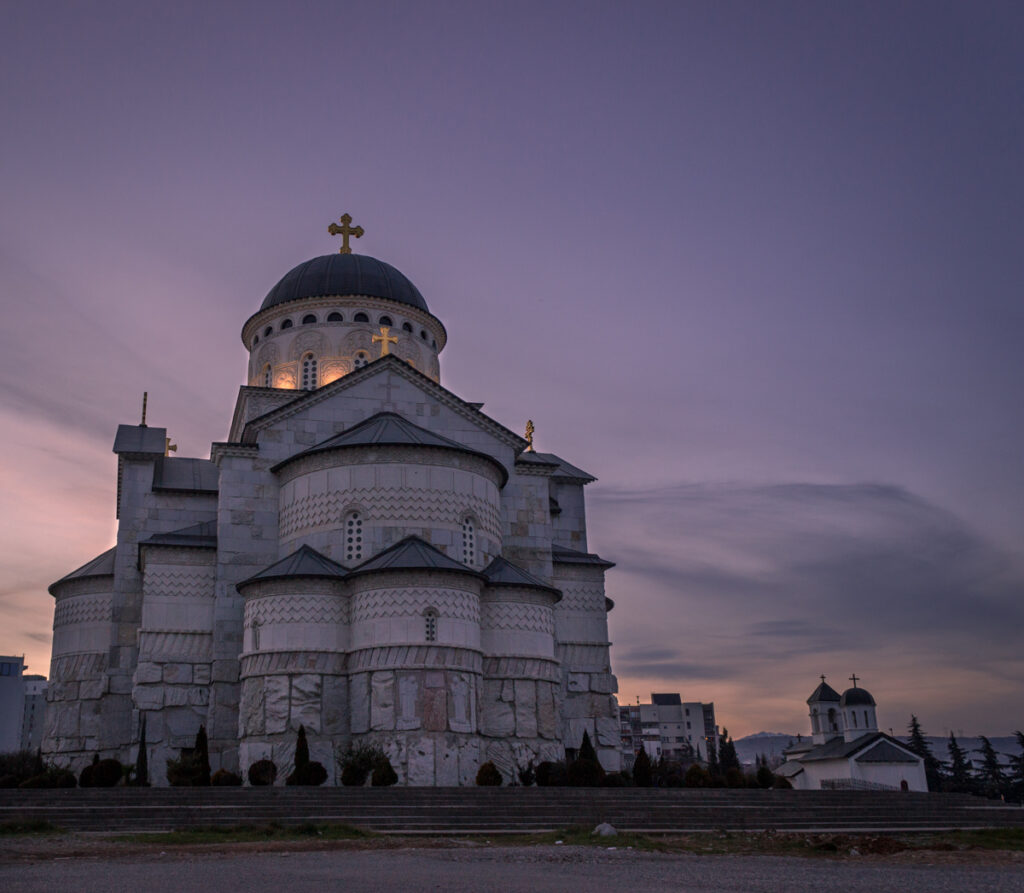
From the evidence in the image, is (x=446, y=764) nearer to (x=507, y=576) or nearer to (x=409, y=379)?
(x=507, y=576)

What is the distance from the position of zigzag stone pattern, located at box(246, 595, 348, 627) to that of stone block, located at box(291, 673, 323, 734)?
5.41 ft

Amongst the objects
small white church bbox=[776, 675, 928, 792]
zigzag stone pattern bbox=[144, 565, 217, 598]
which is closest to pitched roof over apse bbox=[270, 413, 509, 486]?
zigzag stone pattern bbox=[144, 565, 217, 598]

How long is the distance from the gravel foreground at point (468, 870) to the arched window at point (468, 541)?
14962 millimetres

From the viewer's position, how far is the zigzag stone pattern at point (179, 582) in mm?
33688

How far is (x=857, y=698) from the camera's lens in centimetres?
7100

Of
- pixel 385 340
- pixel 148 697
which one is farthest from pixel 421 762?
pixel 385 340

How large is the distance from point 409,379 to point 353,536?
288 inches

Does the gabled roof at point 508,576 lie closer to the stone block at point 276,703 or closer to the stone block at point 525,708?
the stone block at point 525,708

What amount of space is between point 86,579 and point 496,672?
16.8m

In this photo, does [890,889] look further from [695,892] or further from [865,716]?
[865,716]

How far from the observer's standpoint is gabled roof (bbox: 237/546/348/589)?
30484mm

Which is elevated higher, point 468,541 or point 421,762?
point 468,541

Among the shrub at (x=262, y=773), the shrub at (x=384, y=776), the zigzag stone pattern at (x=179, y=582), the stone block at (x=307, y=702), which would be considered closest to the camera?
the shrub at (x=384, y=776)

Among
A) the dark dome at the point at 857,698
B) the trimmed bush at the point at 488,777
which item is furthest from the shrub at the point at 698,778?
the dark dome at the point at 857,698
